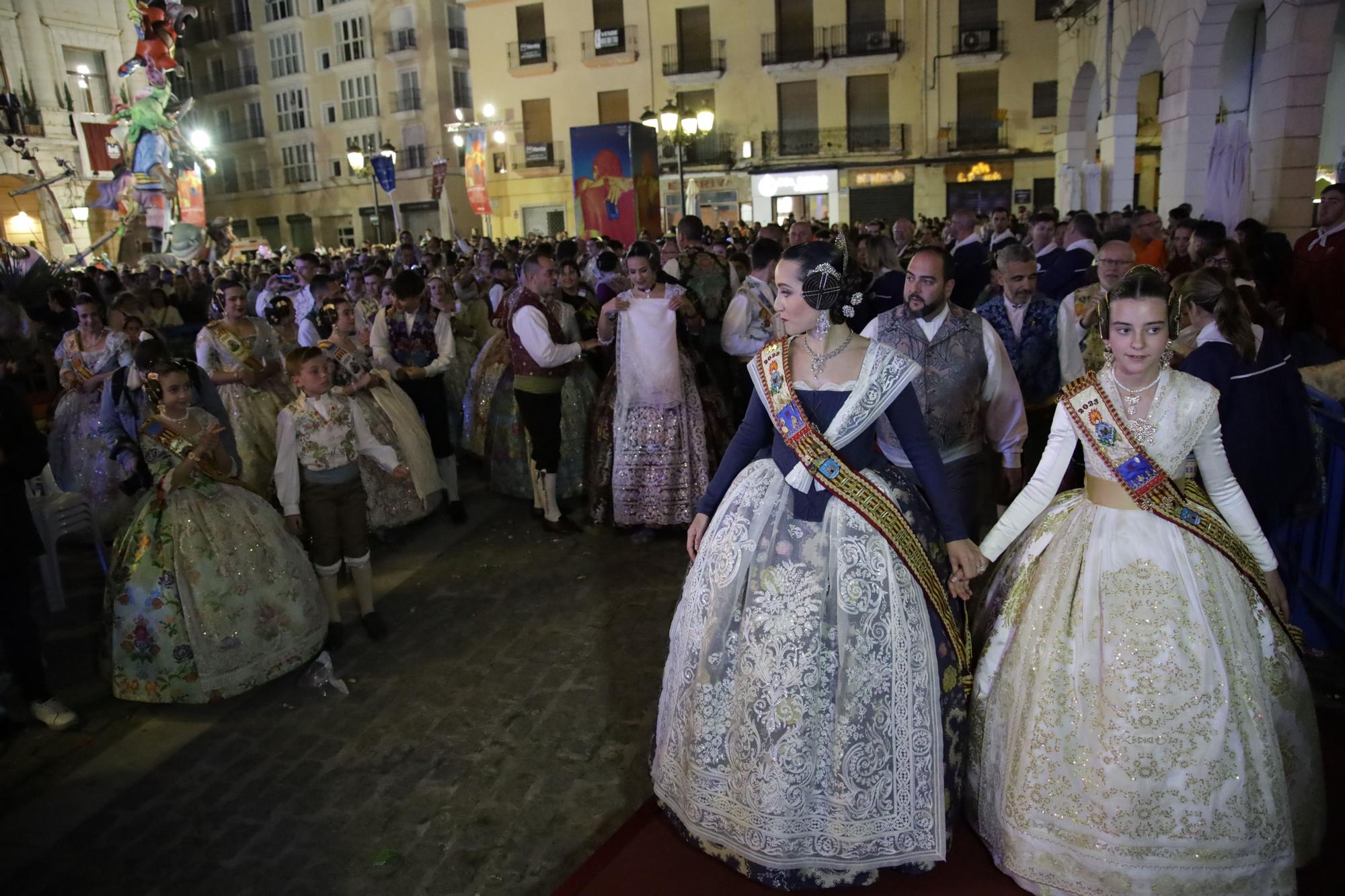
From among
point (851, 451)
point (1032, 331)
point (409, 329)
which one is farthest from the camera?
point (409, 329)

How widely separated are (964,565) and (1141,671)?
56 cm

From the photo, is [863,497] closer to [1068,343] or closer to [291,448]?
[1068,343]

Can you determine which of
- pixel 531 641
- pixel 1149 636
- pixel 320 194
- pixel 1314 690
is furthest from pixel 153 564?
pixel 320 194

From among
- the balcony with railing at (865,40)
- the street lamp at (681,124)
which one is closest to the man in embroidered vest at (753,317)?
the street lamp at (681,124)

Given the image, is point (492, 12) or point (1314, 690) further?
point (492, 12)

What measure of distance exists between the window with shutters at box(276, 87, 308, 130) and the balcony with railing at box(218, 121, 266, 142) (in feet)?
4.13

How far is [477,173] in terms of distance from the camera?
23.4 m

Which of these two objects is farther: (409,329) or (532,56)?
(532,56)

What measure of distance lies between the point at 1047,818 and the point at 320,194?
40938 millimetres

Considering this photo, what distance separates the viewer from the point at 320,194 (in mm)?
38312

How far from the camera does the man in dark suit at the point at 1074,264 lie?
7160 millimetres

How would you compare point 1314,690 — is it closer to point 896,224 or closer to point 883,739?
point 883,739

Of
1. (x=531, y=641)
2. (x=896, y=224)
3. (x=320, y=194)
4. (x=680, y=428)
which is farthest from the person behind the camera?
(x=320, y=194)

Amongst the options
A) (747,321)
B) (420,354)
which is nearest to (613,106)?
(420,354)
